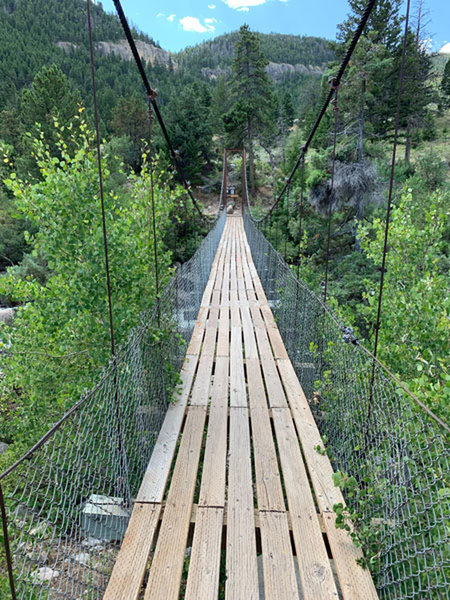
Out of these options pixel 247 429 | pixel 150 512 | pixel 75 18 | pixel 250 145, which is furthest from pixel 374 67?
pixel 75 18

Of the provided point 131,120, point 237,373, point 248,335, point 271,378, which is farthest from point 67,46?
point 271,378

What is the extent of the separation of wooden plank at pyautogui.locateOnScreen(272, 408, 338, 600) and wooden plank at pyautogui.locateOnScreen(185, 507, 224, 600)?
9.4 inches

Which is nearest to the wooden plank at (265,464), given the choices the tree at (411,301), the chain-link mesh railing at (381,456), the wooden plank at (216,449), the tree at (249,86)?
the wooden plank at (216,449)

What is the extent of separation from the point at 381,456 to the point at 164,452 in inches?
33.5

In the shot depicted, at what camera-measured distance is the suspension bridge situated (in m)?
1.00

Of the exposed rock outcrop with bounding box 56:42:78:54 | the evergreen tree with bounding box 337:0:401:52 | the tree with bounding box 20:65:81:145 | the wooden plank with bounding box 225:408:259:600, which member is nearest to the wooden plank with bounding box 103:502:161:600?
the wooden plank with bounding box 225:408:259:600

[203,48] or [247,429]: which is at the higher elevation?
[203,48]

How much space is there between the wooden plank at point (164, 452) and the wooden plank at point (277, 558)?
39cm

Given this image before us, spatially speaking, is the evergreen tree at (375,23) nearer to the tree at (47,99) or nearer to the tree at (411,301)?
the tree at (411,301)

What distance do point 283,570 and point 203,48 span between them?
8856 cm

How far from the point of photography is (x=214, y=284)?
449 cm

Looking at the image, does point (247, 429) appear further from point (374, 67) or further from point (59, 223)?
point (374, 67)

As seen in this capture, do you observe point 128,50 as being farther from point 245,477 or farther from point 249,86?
point 245,477

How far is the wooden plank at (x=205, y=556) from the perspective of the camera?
1.00 metres
